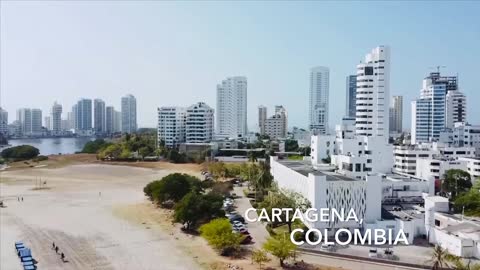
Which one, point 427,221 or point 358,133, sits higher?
point 358,133

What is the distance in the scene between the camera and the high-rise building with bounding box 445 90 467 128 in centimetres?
6925

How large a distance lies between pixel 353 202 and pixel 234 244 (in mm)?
7415

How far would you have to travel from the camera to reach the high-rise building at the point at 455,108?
69250 mm

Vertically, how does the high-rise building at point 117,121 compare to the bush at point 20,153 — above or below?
above

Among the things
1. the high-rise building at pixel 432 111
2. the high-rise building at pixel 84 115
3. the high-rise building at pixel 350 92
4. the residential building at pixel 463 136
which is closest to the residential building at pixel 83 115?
the high-rise building at pixel 84 115

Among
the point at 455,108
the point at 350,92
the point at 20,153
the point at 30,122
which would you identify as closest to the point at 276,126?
the point at 350,92

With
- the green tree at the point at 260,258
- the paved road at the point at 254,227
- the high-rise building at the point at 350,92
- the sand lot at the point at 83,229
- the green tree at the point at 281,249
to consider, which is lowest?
the sand lot at the point at 83,229

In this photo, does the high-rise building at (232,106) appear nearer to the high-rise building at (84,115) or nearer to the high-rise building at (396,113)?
the high-rise building at (396,113)

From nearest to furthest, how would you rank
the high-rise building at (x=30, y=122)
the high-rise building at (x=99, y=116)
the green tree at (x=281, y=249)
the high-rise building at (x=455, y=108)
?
the green tree at (x=281, y=249) → the high-rise building at (x=455, y=108) → the high-rise building at (x=30, y=122) → the high-rise building at (x=99, y=116)

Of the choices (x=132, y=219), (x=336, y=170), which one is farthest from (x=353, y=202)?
(x=132, y=219)

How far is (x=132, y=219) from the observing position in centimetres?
2973

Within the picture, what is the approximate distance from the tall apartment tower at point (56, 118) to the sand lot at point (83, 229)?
123090 mm

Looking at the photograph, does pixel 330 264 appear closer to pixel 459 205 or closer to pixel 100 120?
pixel 459 205

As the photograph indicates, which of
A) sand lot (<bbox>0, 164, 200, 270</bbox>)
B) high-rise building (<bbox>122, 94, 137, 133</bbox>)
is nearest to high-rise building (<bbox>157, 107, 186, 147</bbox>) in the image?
sand lot (<bbox>0, 164, 200, 270</bbox>)
